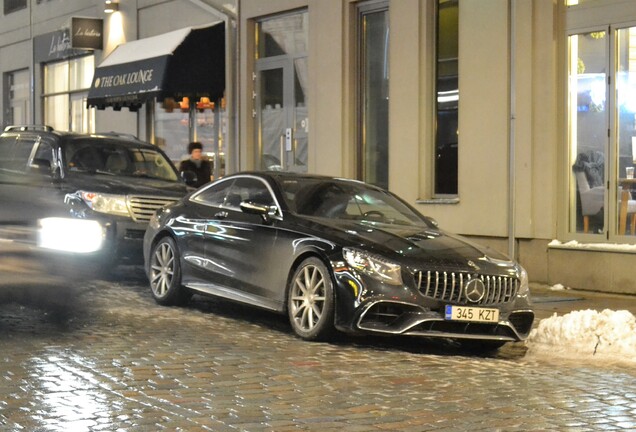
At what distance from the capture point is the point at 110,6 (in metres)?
26.7

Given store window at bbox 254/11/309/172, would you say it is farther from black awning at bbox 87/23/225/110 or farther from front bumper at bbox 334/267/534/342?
front bumper at bbox 334/267/534/342

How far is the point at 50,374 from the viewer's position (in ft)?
27.3

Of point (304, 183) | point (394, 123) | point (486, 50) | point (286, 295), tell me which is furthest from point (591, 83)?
point (286, 295)

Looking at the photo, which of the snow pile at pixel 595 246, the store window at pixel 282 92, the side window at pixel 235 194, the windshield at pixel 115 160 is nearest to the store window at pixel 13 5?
the store window at pixel 282 92

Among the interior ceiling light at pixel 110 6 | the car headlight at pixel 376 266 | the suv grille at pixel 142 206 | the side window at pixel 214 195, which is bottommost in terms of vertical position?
the car headlight at pixel 376 266

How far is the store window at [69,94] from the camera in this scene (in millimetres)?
29156

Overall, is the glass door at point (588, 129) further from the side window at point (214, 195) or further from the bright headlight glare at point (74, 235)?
the bright headlight glare at point (74, 235)

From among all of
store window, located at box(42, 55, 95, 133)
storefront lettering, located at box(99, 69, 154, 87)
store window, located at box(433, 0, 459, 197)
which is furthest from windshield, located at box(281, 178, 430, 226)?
store window, located at box(42, 55, 95, 133)

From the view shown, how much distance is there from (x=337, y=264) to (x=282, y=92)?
11.8 meters

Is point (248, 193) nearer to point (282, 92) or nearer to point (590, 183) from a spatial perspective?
point (590, 183)

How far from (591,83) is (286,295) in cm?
653

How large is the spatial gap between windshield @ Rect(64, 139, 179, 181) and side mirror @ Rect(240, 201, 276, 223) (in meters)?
5.41

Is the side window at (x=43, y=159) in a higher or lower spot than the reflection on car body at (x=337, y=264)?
higher

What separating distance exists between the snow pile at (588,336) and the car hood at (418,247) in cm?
69
